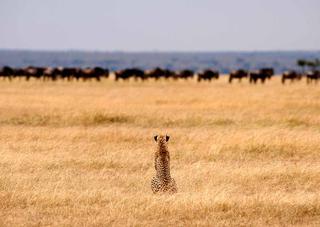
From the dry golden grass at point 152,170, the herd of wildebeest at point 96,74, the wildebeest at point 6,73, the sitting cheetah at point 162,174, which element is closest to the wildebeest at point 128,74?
the herd of wildebeest at point 96,74

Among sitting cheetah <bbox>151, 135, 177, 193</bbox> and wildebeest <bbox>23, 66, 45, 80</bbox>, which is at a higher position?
sitting cheetah <bbox>151, 135, 177, 193</bbox>

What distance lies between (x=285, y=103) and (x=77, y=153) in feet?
60.7

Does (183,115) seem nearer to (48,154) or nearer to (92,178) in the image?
(48,154)

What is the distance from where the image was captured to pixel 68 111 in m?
27.7

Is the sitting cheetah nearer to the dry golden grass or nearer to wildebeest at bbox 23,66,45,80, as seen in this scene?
the dry golden grass

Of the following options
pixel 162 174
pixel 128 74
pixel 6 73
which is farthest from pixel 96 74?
pixel 162 174

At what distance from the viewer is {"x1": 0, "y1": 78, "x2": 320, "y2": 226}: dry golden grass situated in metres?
10.5

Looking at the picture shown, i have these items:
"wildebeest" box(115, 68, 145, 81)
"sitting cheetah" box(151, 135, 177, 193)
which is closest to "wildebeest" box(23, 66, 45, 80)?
"wildebeest" box(115, 68, 145, 81)

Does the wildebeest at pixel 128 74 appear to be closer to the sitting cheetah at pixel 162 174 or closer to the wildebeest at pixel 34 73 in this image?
the wildebeest at pixel 34 73

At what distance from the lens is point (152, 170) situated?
14805 mm

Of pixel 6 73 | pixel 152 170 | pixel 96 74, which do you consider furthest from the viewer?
pixel 6 73

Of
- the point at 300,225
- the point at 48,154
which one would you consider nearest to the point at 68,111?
the point at 48,154

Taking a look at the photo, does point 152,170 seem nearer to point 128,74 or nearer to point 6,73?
point 128,74

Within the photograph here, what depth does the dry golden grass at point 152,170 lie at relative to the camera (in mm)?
10469
